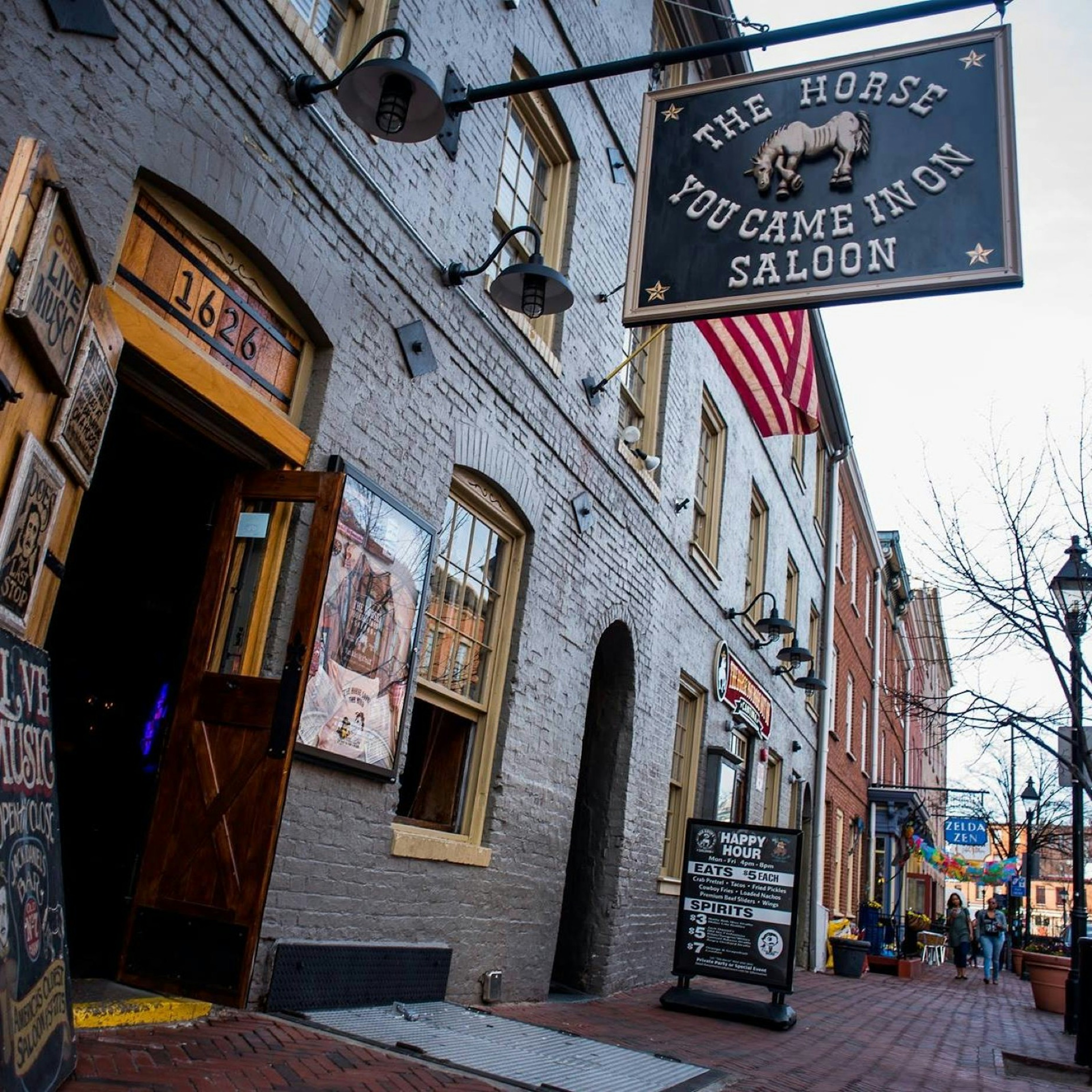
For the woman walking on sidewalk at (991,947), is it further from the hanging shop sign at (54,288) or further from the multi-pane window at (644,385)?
the hanging shop sign at (54,288)

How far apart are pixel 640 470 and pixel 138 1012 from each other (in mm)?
6905

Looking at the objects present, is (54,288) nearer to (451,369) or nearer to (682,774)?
(451,369)

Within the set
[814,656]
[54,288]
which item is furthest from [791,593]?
[54,288]

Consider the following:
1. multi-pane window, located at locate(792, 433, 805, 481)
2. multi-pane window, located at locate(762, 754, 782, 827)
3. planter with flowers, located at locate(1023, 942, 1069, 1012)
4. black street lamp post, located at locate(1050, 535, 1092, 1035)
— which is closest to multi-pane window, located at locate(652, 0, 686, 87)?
black street lamp post, located at locate(1050, 535, 1092, 1035)

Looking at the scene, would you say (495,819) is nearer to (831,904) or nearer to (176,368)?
(176,368)

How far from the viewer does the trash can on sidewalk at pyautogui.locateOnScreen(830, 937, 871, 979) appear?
17.2 meters

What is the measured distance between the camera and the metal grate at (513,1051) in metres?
4.94

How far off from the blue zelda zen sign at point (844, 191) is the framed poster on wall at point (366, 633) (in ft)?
5.87

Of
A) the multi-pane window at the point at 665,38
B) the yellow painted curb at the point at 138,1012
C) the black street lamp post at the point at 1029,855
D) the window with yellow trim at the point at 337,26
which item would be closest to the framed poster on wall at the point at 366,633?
the yellow painted curb at the point at 138,1012

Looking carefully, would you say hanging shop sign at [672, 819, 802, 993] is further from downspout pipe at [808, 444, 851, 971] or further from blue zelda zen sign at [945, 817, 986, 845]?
blue zelda zen sign at [945, 817, 986, 845]

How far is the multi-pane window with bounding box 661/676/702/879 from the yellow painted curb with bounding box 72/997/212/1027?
7.25m

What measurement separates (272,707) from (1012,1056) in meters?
7.37

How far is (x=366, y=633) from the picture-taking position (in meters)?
5.91

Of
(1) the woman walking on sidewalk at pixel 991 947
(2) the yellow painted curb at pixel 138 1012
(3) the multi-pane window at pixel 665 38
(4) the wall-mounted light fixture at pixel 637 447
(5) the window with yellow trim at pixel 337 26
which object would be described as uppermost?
(3) the multi-pane window at pixel 665 38
